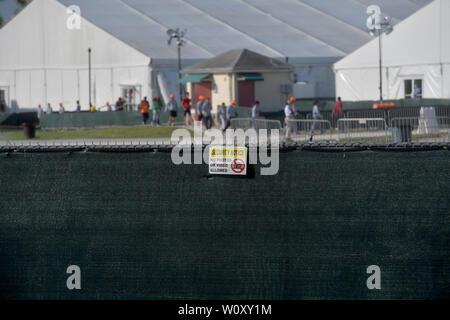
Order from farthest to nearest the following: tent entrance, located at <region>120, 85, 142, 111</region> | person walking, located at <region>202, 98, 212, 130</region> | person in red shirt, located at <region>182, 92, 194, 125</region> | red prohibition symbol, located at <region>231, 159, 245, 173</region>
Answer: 1. tent entrance, located at <region>120, 85, 142, 111</region>
2. person in red shirt, located at <region>182, 92, 194, 125</region>
3. person walking, located at <region>202, 98, 212, 130</region>
4. red prohibition symbol, located at <region>231, 159, 245, 173</region>

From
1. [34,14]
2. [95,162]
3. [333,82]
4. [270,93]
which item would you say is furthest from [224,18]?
[95,162]

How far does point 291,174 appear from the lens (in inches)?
287

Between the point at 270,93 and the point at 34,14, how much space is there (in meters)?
21.5

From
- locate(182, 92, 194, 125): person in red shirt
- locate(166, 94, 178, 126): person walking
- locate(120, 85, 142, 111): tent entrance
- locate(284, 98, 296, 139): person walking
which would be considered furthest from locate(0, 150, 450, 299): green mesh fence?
locate(120, 85, 142, 111): tent entrance

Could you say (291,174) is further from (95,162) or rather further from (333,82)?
(333,82)

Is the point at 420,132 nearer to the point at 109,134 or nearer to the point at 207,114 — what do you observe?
the point at 207,114

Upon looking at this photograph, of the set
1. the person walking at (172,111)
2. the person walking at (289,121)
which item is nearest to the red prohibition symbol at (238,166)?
the person walking at (289,121)

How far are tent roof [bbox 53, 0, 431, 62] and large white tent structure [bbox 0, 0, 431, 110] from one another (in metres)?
0.07

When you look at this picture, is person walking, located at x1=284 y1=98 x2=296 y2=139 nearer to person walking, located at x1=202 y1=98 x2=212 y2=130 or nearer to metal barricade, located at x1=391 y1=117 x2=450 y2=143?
metal barricade, located at x1=391 y1=117 x2=450 y2=143

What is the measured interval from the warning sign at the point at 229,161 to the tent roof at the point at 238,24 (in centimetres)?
3982

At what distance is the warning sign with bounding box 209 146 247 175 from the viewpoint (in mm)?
7297

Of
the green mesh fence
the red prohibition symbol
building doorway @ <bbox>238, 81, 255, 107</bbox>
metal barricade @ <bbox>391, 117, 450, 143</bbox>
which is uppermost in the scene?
building doorway @ <bbox>238, 81, 255, 107</bbox>

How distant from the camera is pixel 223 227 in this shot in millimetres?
7352

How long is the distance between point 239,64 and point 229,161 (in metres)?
32.2
